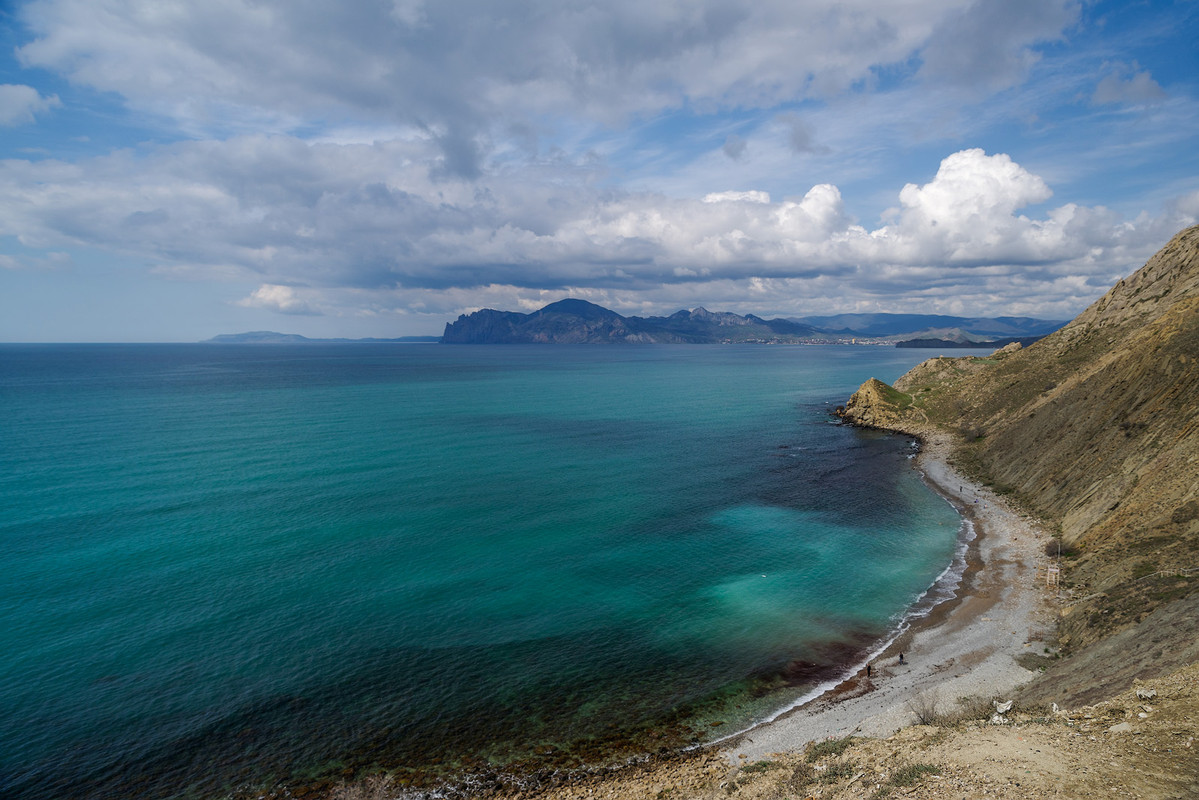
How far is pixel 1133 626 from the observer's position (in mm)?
31547

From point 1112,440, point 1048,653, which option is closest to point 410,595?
point 1048,653

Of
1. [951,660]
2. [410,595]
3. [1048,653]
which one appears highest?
[410,595]

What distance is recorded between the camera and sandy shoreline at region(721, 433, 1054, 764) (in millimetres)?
29125

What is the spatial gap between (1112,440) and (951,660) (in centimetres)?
3793

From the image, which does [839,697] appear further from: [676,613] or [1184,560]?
[1184,560]

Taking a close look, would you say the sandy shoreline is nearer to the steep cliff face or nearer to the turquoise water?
the turquoise water

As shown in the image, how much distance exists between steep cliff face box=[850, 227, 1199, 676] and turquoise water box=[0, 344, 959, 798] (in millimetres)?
11299

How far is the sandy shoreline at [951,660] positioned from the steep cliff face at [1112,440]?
274cm

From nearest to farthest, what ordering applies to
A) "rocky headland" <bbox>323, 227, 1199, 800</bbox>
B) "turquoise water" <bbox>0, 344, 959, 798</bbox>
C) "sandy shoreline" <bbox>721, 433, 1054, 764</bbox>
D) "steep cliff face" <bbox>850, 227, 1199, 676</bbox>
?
1. "rocky headland" <bbox>323, 227, 1199, 800</bbox>
2. "sandy shoreline" <bbox>721, 433, 1054, 764</bbox>
3. "turquoise water" <bbox>0, 344, 959, 798</bbox>
4. "steep cliff face" <bbox>850, 227, 1199, 676</bbox>

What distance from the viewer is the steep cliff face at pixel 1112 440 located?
3625 cm

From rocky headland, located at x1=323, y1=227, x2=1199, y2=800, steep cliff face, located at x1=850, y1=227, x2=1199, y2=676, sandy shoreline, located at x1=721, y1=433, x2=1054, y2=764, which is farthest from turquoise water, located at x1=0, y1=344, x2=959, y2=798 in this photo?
steep cliff face, located at x1=850, y1=227, x2=1199, y2=676

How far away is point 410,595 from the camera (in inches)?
1726

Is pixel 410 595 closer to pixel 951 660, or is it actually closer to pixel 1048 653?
pixel 951 660

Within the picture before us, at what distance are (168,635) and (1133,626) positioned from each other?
5981 cm
